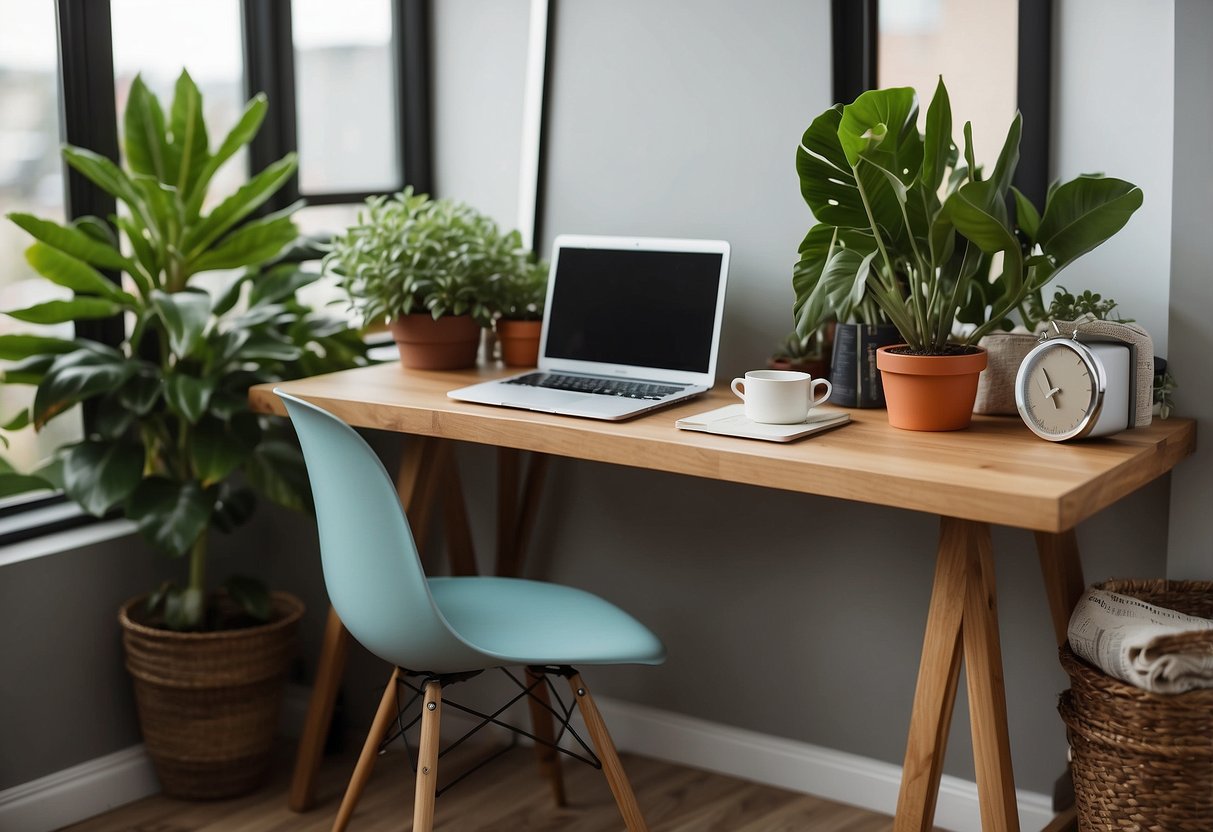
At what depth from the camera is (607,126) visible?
2.64 meters

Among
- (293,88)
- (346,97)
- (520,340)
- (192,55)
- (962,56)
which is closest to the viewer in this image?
(962,56)

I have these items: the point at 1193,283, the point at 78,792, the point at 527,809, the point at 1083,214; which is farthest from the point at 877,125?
the point at 78,792

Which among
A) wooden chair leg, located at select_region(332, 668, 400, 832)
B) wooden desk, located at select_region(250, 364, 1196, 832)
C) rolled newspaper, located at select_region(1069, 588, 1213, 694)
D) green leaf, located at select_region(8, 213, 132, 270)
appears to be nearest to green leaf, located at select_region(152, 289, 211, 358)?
green leaf, located at select_region(8, 213, 132, 270)

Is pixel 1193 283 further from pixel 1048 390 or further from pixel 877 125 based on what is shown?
pixel 877 125

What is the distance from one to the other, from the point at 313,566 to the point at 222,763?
0.53 metres

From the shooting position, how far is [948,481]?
5.38 ft

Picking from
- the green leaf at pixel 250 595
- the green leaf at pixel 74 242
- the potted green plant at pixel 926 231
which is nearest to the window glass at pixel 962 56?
the potted green plant at pixel 926 231

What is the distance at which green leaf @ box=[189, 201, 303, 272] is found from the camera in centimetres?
246

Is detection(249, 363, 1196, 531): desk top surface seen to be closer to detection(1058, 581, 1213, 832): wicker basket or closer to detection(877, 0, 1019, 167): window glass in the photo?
detection(1058, 581, 1213, 832): wicker basket

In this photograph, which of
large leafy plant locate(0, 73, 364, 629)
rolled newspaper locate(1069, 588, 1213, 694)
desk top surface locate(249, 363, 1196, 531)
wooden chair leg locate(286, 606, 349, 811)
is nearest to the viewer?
desk top surface locate(249, 363, 1196, 531)

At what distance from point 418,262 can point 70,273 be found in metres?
0.63

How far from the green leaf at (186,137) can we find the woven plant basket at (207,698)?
0.85 m

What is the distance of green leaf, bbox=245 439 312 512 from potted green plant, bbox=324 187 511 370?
1.00ft

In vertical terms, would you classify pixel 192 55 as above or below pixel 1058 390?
above
